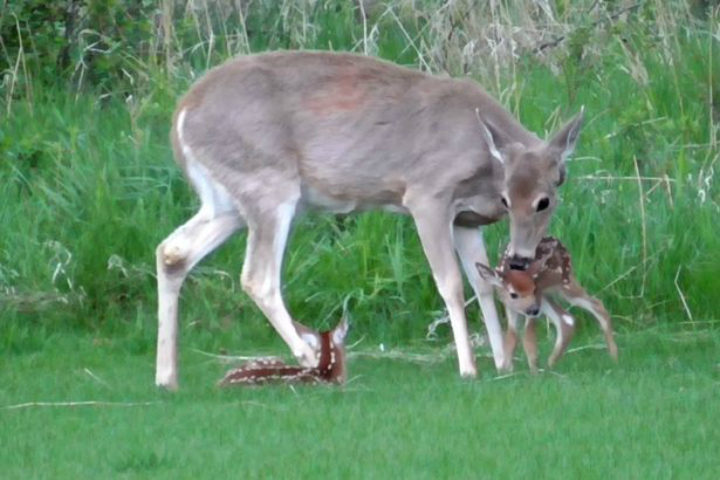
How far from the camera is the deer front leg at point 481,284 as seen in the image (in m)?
10.2

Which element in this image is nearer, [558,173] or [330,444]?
[330,444]

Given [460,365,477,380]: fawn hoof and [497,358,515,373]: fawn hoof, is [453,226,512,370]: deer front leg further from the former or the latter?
[460,365,477,380]: fawn hoof

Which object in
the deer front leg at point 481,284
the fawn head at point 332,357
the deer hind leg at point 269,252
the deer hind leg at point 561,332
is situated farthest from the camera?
the deer front leg at point 481,284

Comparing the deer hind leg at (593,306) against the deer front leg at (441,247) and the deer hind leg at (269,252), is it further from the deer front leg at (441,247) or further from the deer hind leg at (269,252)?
the deer hind leg at (269,252)

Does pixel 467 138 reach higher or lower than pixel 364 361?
higher

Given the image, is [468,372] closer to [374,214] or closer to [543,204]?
[543,204]

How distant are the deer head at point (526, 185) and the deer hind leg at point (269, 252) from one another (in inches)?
45.3

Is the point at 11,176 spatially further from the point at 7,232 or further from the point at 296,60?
the point at 296,60

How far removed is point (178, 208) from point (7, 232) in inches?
46.9

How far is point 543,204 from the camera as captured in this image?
10016mm

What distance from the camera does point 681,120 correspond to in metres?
13.6

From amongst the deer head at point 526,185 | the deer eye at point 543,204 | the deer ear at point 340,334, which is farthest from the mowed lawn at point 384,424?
the deer eye at point 543,204

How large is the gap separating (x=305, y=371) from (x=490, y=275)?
4.04 ft

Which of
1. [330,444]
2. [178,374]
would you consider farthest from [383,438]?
[178,374]
